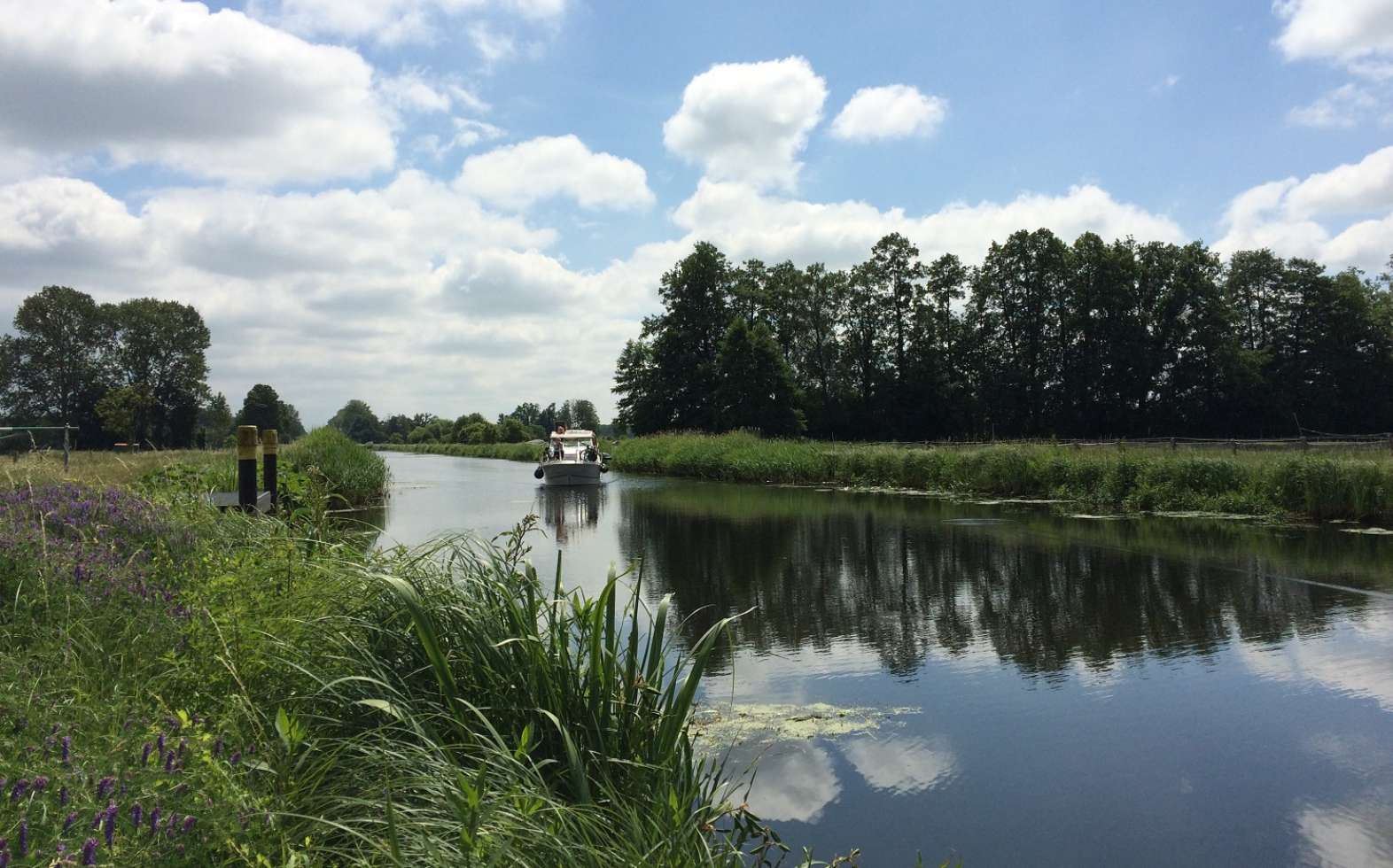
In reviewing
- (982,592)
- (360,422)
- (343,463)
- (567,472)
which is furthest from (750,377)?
(360,422)

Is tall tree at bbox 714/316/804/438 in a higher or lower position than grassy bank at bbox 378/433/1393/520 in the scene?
higher

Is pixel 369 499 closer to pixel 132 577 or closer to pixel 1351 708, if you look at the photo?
pixel 132 577

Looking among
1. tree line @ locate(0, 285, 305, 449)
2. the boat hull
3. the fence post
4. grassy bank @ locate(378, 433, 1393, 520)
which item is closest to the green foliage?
the boat hull

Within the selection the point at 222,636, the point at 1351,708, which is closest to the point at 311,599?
the point at 222,636

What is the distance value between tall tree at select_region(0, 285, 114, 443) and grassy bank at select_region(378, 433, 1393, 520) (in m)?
48.3

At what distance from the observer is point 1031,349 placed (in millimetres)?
51844

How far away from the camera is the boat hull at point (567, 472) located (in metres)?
28.7

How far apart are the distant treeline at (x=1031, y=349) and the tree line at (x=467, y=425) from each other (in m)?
11.7

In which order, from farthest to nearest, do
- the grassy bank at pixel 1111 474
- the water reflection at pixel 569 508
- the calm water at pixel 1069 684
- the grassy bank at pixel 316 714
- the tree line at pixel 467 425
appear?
the tree line at pixel 467 425 < the water reflection at pixel 569 508 < the grassy bank at pixel 1111 474 < the calm water at pixel 1069 684 < the grassy bank at pixel 316 714

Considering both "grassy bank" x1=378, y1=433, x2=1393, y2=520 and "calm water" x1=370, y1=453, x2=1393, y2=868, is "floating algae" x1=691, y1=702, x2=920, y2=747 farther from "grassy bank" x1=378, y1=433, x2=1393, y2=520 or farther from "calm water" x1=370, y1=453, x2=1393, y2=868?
"grassy bank" x1=378, y1=433, x2=1393, y2=520

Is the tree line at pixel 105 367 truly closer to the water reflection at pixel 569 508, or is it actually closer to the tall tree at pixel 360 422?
the water reflection at pixel 569 508

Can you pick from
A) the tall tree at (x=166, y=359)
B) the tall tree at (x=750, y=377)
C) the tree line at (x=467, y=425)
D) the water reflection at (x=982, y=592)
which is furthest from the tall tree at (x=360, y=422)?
the water reflection at (x=982, y=592)

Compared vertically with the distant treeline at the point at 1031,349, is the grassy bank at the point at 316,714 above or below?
below

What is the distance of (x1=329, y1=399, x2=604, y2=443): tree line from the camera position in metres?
85.1
